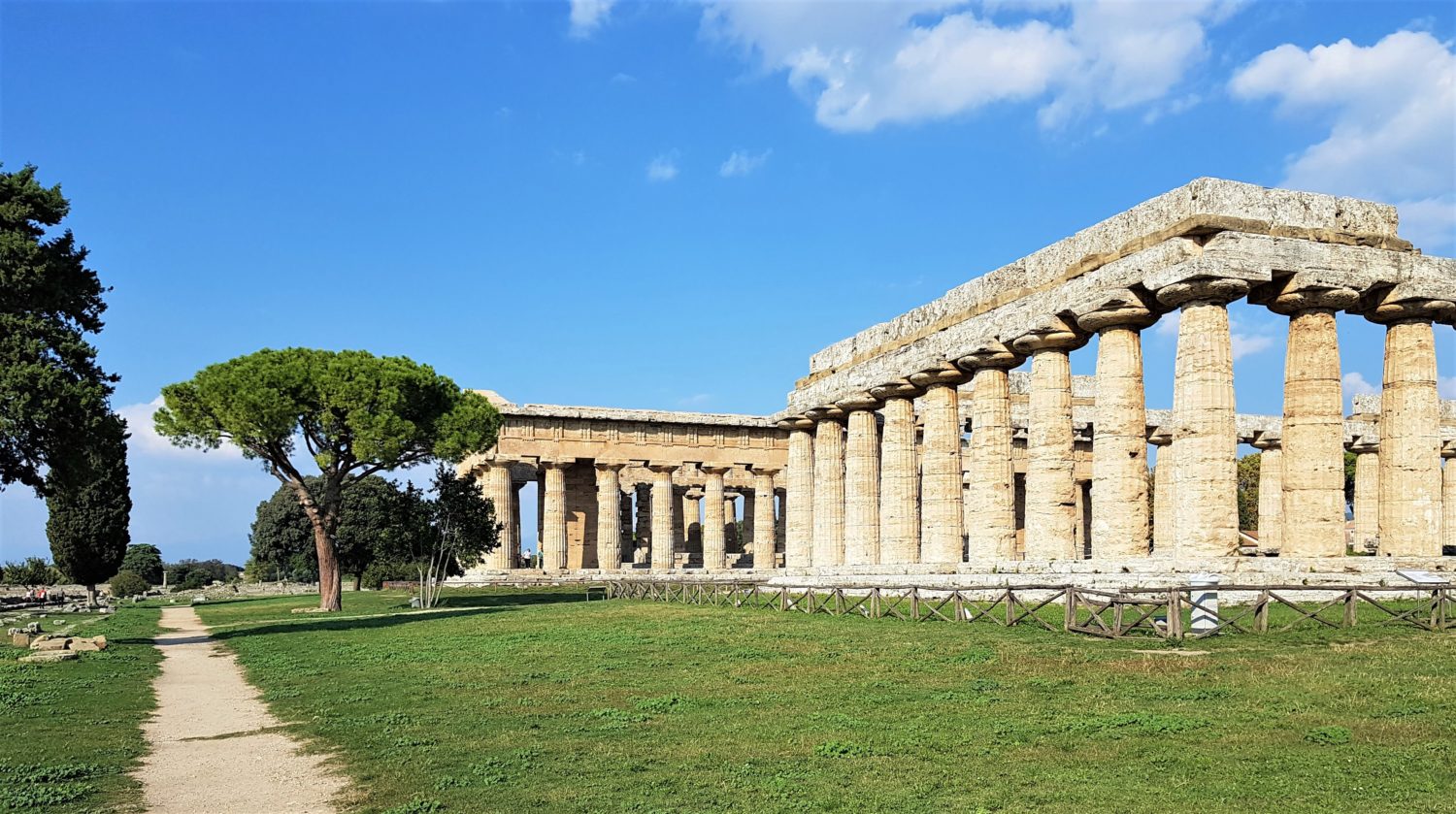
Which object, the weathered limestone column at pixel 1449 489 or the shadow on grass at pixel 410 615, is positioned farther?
the weathered limestone column at pixel 1449 489

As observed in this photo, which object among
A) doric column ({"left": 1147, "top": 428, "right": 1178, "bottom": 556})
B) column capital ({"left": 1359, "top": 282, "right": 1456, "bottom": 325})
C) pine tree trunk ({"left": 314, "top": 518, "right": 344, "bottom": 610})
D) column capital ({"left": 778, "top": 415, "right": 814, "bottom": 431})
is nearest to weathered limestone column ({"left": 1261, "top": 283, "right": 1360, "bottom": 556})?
column capital ({"left": 1359, "top": 282, "right": 1456, "bottom": 325})

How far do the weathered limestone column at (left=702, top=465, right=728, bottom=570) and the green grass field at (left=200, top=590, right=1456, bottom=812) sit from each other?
39072 mm

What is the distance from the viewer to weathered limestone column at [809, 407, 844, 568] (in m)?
43.3

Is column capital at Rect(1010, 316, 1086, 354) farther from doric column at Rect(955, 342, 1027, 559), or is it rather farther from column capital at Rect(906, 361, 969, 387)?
column capital at Rect(906, 361, 969, 387)

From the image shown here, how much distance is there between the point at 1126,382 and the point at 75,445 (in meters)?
25.3

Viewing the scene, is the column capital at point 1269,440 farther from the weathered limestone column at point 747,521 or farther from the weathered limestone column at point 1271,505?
the weathered limestone column at point 747,521

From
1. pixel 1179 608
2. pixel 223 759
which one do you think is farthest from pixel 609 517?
pixel 223 759

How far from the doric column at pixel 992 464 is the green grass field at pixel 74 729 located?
2145cm

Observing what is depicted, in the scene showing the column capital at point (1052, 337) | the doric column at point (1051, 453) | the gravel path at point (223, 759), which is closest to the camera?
the gravel path at point (223, 759)

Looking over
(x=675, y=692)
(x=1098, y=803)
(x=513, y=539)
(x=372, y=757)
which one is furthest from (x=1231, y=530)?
(x=513, y=539)

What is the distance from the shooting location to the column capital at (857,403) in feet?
135

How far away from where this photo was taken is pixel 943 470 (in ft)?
120

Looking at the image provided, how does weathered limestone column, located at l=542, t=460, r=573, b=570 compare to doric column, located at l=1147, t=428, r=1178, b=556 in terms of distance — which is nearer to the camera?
doric column, located at l=1147, t=428, r=1178, b=556

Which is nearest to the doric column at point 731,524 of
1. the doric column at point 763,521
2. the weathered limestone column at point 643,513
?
the weathered limestone column at point 643,513
